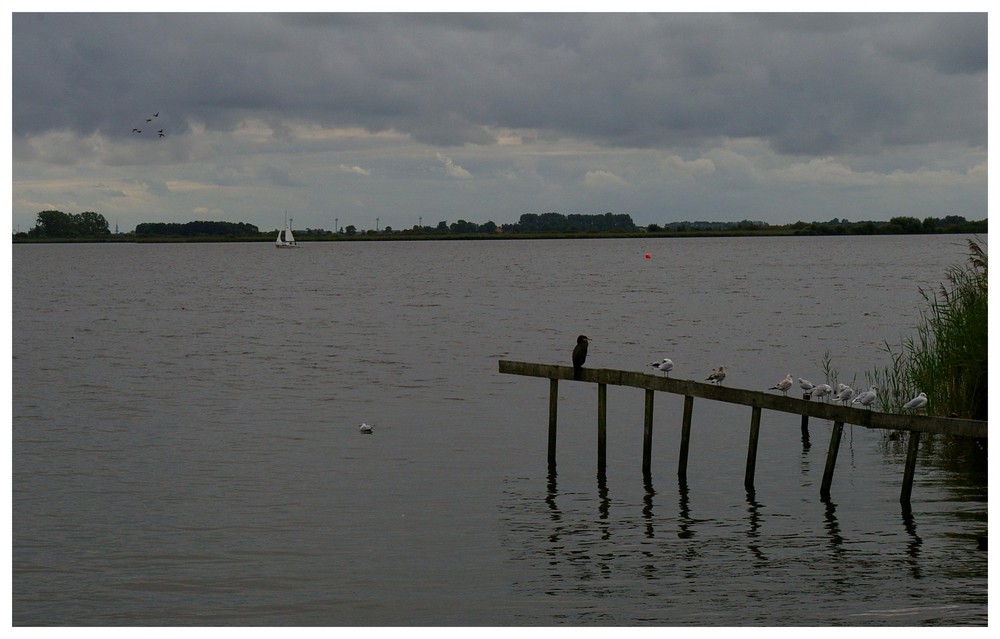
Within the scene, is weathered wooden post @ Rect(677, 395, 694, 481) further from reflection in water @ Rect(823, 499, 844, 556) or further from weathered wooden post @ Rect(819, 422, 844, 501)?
reflection in water @ Rect(823, 499, 844, 556)

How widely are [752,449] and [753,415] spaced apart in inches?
32.7

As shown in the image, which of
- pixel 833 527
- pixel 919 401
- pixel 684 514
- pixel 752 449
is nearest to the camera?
pixel 833 527

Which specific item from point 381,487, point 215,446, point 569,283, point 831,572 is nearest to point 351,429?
point 215,446

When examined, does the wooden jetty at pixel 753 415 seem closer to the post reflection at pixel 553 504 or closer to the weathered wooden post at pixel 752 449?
the weathered wooden post at pixel 752 449

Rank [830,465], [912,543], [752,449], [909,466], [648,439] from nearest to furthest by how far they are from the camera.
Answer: [912,543] < [909,466] < [830,465] < [752,449] < [648,439]

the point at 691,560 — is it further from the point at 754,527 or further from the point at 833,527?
the point at 833,527

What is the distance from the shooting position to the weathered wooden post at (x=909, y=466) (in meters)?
18.2

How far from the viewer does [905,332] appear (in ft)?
177

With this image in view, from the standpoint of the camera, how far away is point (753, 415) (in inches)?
806

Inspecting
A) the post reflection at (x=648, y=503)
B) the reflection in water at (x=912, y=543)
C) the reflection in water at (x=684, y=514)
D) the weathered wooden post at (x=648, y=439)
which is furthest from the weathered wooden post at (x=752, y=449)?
the reflection in water at (x=912, y=543)

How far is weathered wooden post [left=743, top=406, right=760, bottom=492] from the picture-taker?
2050 centimetres

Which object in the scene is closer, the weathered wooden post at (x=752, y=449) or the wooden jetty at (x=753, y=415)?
the wooden jetty at (x=753, y=415)

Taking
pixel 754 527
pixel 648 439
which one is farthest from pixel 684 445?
pixel 754 527

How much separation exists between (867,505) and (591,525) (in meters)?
4.72
